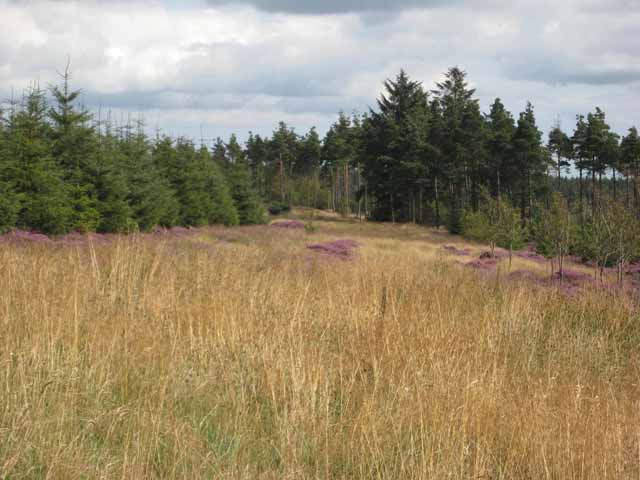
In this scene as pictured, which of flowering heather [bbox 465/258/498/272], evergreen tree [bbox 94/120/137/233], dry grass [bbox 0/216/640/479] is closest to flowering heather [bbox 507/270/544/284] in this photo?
flowering heather [bbox 465/258/498/272]

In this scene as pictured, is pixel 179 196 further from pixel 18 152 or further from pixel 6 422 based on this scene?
pixel 6 422

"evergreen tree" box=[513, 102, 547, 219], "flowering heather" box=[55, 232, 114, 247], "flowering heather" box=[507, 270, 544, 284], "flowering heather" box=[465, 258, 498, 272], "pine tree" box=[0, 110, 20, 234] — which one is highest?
"evergreen tree" box=[513, 102, 547, 219]

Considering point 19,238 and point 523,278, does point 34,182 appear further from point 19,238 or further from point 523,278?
point 523,278

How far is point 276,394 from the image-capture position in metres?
4.28

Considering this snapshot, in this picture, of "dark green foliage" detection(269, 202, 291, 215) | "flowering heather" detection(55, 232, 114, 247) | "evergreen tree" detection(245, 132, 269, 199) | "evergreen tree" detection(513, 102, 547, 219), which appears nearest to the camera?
A: "flowering heather" detection(55, 232, 114, 247)

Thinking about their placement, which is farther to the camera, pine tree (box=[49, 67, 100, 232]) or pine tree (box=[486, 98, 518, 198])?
pine tree (box=[486, 98, 518, 198])

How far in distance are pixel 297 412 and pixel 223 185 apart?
41.9m

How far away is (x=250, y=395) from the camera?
4.22m


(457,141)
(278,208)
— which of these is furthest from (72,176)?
(278,208)

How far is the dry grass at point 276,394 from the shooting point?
3.32m

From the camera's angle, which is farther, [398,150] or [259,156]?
[259,156]

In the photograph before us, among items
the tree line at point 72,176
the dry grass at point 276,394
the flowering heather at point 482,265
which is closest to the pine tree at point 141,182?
the tree line at point 72,176

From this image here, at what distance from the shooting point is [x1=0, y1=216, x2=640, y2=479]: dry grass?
10.9 ft

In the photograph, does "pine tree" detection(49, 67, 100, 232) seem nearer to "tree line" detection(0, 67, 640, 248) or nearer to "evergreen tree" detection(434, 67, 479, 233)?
"tree line" detection(0, 67, 640, 248)
